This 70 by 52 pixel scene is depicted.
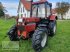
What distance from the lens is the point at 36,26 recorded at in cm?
965

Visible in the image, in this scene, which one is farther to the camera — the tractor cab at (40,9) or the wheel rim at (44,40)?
the tractor cab at (40,9)

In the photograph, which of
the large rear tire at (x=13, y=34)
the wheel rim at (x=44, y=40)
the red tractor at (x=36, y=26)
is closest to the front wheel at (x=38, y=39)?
the red tractor at (x=36, y=26)

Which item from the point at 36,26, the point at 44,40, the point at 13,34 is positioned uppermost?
the point at 36,26

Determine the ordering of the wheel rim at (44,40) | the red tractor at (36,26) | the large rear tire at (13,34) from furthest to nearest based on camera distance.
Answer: the large rear tire at (13,34) → the wheel rim at (44,40) → the red tractor at (36,26)

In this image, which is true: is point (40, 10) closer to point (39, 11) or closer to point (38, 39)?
point (39, 11)

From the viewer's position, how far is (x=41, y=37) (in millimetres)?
8570

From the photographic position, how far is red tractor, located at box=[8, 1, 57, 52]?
8456mm

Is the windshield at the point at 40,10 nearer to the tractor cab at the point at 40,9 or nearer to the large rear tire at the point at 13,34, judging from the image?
the tractor cab at the point at 40,9

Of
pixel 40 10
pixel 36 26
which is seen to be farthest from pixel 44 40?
pixel 40 10

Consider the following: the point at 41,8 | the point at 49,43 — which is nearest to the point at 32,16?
the point at 41,8

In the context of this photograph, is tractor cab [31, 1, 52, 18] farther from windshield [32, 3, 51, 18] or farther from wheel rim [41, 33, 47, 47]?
wheel rim [41, 33, 47, 47]

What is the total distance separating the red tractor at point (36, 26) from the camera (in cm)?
846

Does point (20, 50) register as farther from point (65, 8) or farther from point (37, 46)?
point (65, 8)

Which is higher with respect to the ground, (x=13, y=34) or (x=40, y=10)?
(x=40, y=10)
